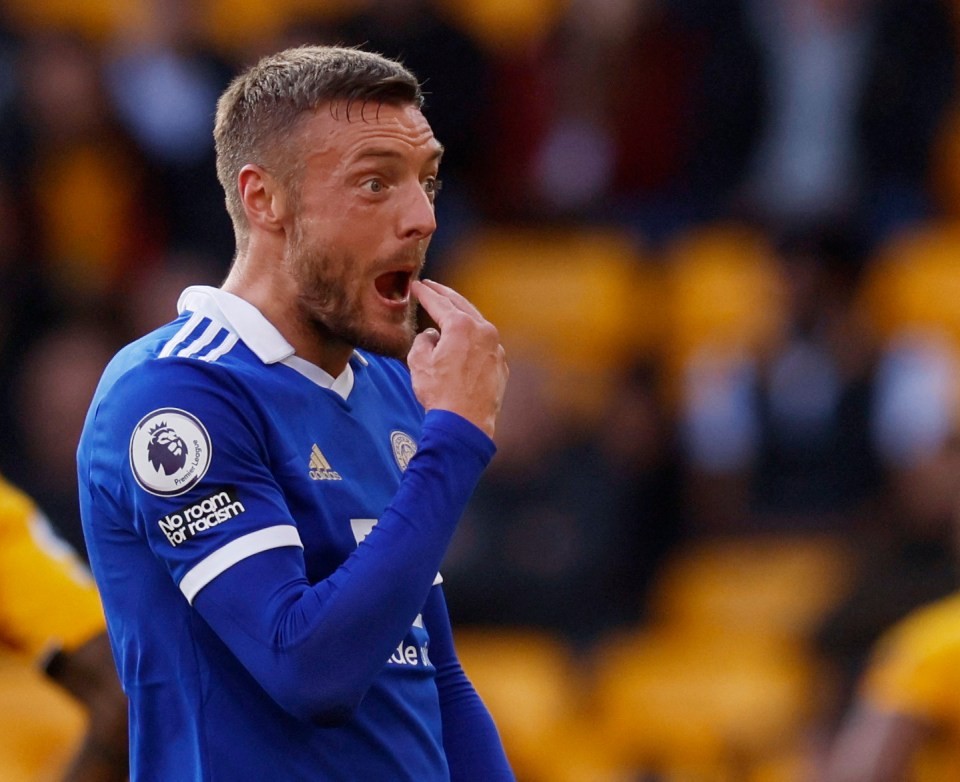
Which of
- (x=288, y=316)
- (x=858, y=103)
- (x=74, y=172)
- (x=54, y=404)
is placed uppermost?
(x=858, y=103)

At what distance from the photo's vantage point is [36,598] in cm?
326

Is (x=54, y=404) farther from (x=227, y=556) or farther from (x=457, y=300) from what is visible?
(x=227, y=556)

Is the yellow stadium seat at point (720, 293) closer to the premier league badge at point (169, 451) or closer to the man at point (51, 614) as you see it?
the man at point (51, 614)

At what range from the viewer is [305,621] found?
2148mm

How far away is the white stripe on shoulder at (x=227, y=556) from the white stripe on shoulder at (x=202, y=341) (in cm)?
29

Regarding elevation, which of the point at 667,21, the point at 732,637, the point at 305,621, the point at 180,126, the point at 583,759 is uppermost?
the point at 667,21

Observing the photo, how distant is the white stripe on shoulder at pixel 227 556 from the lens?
221 centimetres

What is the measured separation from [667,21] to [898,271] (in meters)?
1.69

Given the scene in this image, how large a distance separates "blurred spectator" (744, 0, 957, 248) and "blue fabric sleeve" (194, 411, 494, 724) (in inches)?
241

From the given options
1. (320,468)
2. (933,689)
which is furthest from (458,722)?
(933,689)

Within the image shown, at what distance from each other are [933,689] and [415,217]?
2522 millimetres

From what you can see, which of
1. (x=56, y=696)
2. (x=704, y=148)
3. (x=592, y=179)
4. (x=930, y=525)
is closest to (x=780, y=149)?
(x=704, y=148)

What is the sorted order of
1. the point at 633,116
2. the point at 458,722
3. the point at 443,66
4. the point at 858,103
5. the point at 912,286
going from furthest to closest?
the point at 633,116 → the point at 858,103 → the point at 443,66 → the point at 912,286 → the point at 458,722

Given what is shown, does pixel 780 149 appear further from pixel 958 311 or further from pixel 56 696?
pixel 56 696
